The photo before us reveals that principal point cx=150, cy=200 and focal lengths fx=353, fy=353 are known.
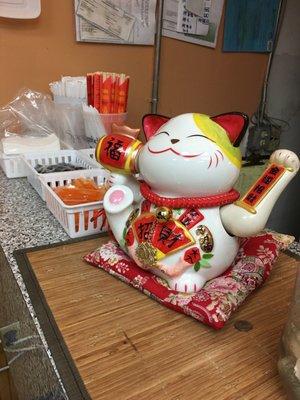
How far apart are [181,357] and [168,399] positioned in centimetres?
6

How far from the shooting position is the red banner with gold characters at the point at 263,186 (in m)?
0.49

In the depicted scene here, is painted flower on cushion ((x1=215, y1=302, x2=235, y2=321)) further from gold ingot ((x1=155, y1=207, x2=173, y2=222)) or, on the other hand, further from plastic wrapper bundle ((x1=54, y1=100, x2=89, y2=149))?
plastic wrapper bundle ((x1=54, y1=100, x2=89, y2=149))

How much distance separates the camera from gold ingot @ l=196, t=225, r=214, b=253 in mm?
500

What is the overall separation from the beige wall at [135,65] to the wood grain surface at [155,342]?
0.83m

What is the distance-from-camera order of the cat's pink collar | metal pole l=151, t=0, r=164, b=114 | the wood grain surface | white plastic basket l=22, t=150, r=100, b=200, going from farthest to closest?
metal pole l=151, t=0, r=164, b=114 → white plastic basket l=22, t=150, r=100, b=200 → the cat's pink collar → the wood grain surface

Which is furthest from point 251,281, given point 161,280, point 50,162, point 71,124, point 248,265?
point 71,124

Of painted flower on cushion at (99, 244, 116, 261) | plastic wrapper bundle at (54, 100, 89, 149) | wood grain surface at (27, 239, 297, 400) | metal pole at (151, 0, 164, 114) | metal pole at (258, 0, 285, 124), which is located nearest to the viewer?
wood grain surface at (27, 239, 297, 400)

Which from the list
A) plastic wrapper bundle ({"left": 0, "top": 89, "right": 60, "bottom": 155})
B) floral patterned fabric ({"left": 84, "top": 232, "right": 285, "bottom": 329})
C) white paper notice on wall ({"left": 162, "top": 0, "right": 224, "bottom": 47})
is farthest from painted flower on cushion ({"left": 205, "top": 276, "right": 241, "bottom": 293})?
white paper notice on wall ({"left": 162, "top": 0, "right": 224, "bottom": 47})

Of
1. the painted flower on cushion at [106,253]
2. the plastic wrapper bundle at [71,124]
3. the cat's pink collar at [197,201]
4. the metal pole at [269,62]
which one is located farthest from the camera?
the metal pole at [269,62]

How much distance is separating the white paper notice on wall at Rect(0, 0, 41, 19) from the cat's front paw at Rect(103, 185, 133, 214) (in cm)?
81

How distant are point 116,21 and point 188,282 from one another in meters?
1.08

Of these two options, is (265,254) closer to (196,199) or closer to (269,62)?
(196,199)

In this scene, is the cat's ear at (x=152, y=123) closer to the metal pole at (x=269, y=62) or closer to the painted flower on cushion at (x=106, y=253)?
the painted flower on cushion at (x=106, y=253)

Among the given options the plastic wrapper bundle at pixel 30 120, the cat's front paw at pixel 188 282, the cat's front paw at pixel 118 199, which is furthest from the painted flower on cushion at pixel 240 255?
the plastic wrapper bundle at pixel 30 120
